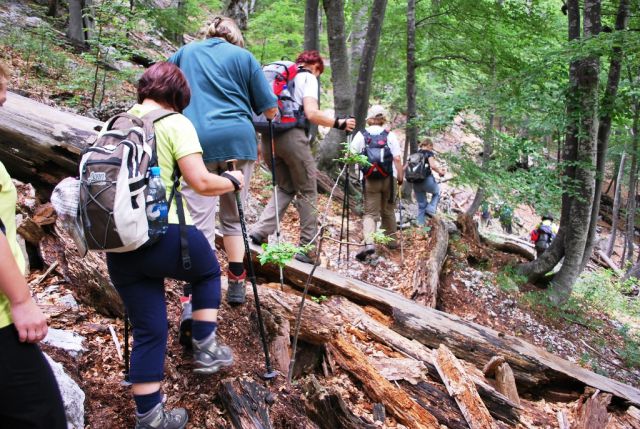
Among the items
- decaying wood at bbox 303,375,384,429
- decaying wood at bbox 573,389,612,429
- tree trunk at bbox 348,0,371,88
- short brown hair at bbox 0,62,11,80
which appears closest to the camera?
short brown hair at bbox 0,62,11,80

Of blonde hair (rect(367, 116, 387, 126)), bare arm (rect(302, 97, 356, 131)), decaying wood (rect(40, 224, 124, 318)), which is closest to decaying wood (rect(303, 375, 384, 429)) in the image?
decaying wood (rect(40, 224, 124, 318))

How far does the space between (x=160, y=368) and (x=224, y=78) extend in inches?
79.3

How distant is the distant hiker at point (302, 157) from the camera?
15.2 ft

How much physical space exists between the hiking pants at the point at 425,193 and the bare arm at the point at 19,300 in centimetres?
853

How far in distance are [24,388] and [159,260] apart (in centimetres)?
84

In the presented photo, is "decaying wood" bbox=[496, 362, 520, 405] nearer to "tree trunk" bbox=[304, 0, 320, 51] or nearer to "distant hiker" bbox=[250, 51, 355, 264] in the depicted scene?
"distant hiker" bbox=[250, 51, 355, 264]

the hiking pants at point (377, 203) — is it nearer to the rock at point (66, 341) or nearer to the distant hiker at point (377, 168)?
the distant hiker at point (377, 168)

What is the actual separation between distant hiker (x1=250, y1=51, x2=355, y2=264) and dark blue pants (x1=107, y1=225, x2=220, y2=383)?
2468 millimetres

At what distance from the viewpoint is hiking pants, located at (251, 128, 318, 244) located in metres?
4.89

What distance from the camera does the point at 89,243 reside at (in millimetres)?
2145

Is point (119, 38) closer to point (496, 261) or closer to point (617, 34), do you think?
point (617, 34)

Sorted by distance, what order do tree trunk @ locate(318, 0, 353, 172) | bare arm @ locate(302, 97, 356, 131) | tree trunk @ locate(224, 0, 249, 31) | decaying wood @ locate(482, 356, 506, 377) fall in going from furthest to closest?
tree trunk @ locate(224, 0, 249, 31) < tree trunk @ locate(318, 0, 353, 172) < bare arm @ locate(302, 97, 356, 131) < decaying wood @ locate(482, 356, 506, 377)

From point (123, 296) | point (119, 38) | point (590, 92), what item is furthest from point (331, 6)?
point (123, 296)

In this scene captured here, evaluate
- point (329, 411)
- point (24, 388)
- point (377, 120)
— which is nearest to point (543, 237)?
point (377, 120)
